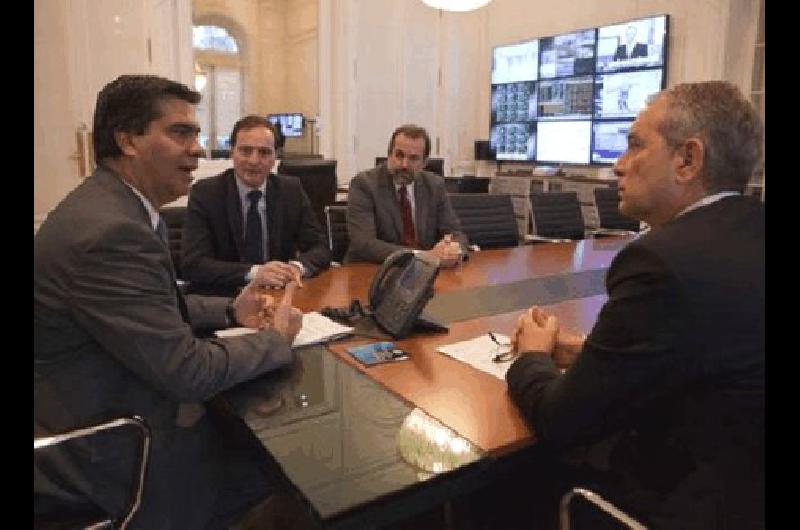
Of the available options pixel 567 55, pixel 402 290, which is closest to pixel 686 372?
pixel 402 290

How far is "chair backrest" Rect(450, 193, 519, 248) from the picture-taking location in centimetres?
346

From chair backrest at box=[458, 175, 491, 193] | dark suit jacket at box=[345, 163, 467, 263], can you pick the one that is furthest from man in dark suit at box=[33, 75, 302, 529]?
chair backrest at box=[458, 175, 491, 193]

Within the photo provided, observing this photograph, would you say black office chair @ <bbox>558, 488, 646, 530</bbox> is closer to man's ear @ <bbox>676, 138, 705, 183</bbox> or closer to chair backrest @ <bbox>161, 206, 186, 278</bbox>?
man's ear @ <bbox>676, 138, 705, 183</bbox>

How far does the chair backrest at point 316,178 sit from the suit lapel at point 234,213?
6.24ft

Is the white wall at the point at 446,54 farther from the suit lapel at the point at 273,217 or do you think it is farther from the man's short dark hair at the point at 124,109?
the man's short dark hair at the point at 124,109

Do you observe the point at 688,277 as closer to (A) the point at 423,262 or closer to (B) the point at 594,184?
(A) the point at 423,262

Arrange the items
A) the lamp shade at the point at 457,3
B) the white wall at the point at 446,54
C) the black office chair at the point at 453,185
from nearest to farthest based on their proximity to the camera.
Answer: the lamp shade at the point at 457,3 < the white wall at the point at 446,54 < the black office chair at the point at 453,185

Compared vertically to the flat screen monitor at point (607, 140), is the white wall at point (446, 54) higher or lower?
higher

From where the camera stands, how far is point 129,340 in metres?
1.11

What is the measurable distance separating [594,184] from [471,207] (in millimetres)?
2790

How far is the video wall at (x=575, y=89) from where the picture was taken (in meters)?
5.48

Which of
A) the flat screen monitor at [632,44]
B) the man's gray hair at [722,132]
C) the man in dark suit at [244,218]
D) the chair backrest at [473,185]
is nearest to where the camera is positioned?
the man's gray hair at [722,132]

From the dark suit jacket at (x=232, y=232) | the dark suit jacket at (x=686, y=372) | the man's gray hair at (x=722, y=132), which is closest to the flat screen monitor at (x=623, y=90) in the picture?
the dark suit jacket at (x=232, y=232)

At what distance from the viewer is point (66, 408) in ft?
3.86
